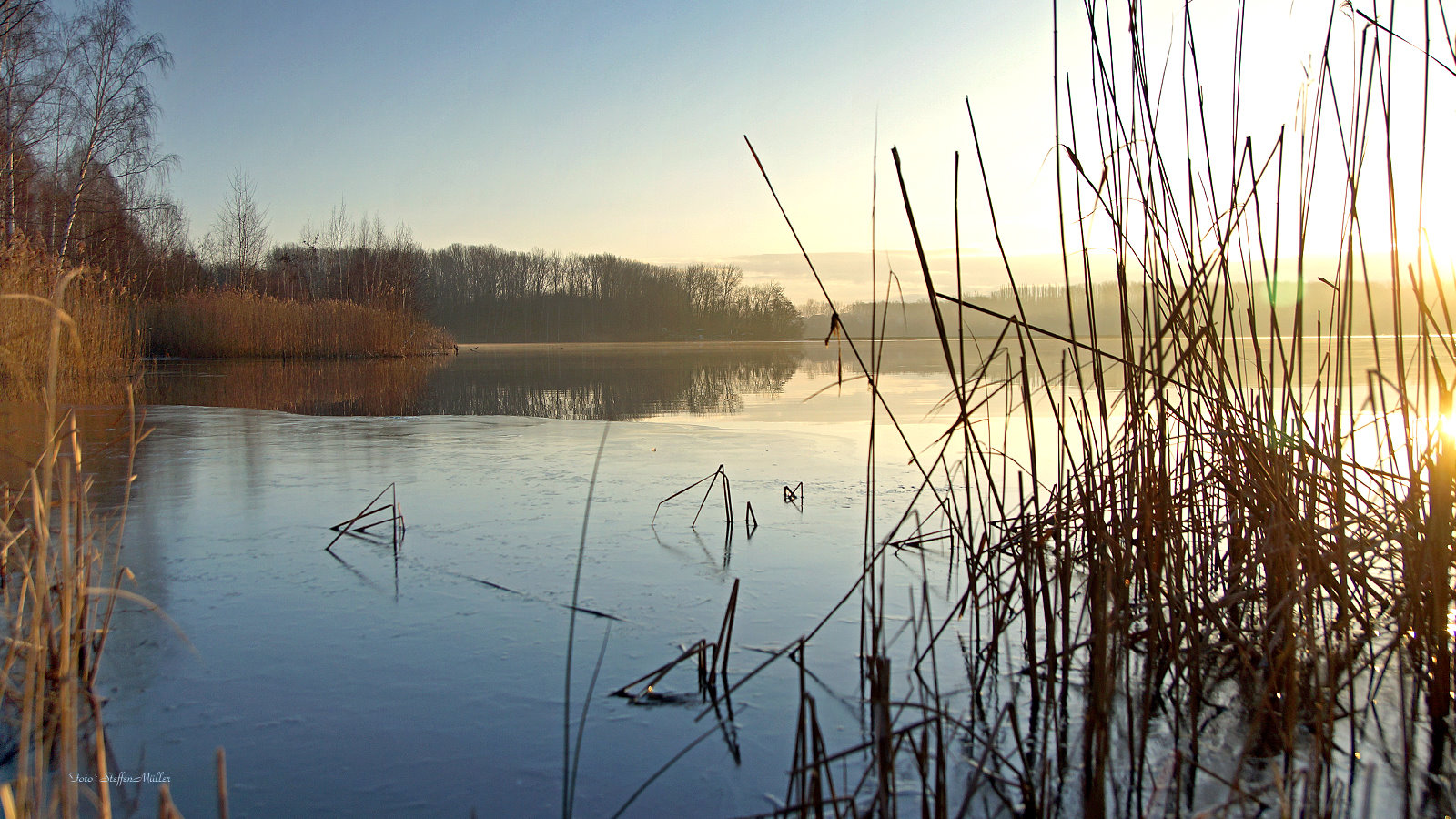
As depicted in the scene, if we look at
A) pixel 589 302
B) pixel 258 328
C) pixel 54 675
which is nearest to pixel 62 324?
pixel 54 675

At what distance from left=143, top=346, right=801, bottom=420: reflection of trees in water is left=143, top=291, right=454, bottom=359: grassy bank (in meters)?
1.00

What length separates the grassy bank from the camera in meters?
17.3

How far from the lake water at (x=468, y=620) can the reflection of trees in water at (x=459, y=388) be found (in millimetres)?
1449

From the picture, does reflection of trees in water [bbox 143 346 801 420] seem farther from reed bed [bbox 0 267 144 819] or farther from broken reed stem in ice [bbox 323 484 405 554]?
reed bed [bbox 0 267 144 819]

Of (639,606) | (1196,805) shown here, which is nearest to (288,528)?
(639,606)

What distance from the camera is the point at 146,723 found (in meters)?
1.56

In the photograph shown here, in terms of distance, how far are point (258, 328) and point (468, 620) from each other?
58.9ft

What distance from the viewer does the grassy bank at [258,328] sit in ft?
56.7

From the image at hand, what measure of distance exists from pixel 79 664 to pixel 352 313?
750 inches

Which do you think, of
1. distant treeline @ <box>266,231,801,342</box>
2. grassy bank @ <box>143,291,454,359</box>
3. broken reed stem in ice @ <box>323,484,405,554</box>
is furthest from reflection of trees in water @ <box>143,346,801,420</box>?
distant treeline @ <box>266,231,801,342</box>

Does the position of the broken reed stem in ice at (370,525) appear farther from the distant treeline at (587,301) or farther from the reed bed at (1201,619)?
the distant treeline at (587,301)

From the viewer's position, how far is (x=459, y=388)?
11258 mm

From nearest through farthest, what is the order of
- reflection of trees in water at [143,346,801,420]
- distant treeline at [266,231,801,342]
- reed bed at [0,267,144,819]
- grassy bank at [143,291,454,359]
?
reed bed at [0,267,144,819]
reflection of trees in water at [143,346,801,420]
grassy bank at [143,291,454,359]
distant treeline at [266,231,801,342]

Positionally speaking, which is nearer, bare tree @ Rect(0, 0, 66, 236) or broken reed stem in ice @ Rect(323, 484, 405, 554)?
broken reed stem in ice @ Rect(323, 484, 405, 554)
